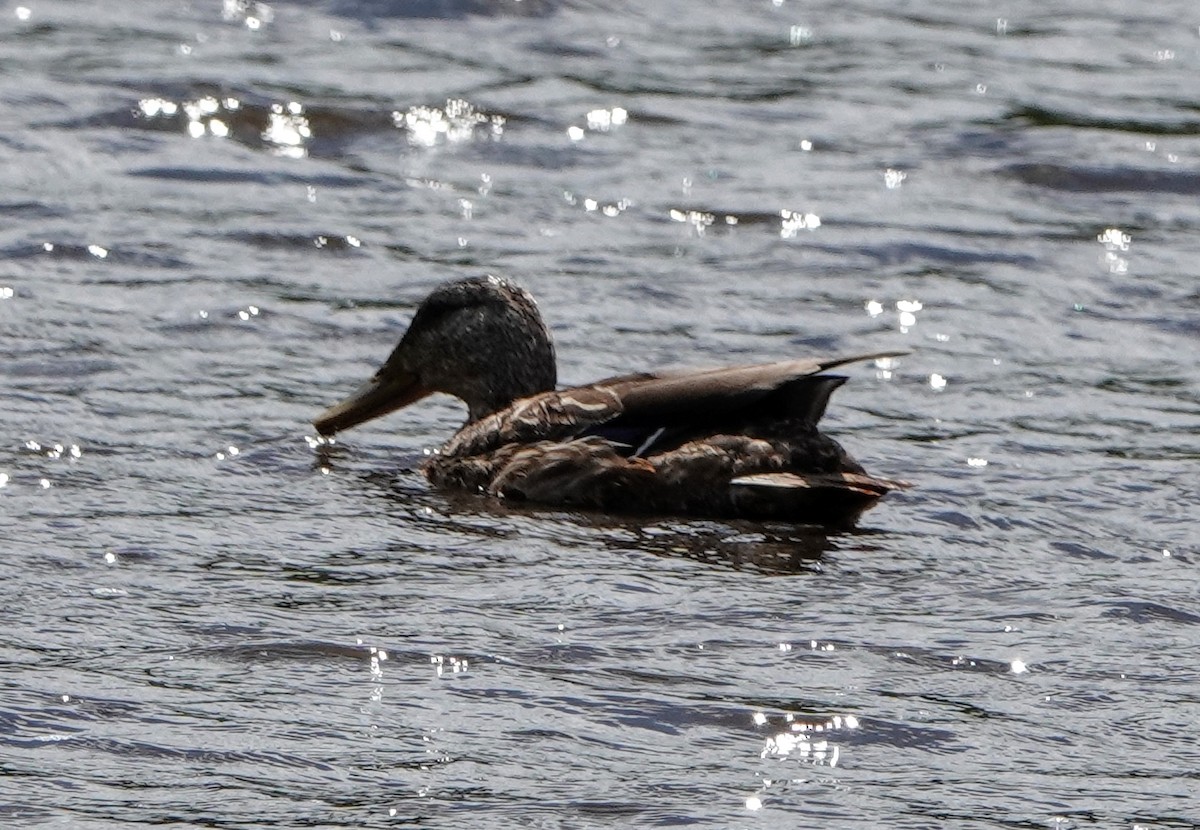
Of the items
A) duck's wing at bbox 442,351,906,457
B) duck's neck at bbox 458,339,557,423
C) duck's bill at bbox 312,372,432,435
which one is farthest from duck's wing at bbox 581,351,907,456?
duck's bill at bbox 312,372,432,435

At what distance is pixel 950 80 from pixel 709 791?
1053cm

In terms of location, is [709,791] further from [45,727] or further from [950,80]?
[950,80]

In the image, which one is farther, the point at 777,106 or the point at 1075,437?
the point at 777,106

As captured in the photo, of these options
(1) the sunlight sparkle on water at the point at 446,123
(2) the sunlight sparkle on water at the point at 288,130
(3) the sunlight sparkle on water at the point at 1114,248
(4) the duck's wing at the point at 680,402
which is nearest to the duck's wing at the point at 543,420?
(4) the duck's wing at the point at 680,402

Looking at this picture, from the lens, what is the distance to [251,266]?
11.1 metres

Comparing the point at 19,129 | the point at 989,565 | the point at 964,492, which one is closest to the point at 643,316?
the point at 964,492

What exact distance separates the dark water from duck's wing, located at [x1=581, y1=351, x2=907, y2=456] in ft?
1.18

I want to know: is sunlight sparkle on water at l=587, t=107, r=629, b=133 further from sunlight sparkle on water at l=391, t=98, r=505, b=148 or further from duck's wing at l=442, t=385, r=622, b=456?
duck's wing at l=442, t=385, r=622, b=456

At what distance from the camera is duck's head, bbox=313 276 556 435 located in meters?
9.12

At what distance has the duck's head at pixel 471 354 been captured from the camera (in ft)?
29.9

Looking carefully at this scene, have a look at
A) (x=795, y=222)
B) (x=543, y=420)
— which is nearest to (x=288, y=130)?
(x=795, y=222)

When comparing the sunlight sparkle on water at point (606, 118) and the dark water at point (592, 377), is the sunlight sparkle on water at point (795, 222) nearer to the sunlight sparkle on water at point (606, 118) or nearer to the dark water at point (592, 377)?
the dark water at point (592, 377)

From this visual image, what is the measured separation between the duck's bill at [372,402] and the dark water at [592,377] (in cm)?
14

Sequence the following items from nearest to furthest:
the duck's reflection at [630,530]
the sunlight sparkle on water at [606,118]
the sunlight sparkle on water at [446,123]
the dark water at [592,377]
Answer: the dark water at [592,377] < the duck's reflection at [630,530] < the sunlight sparkle on water at [446,123] < the sunlight sparkle on water at [606,118]
